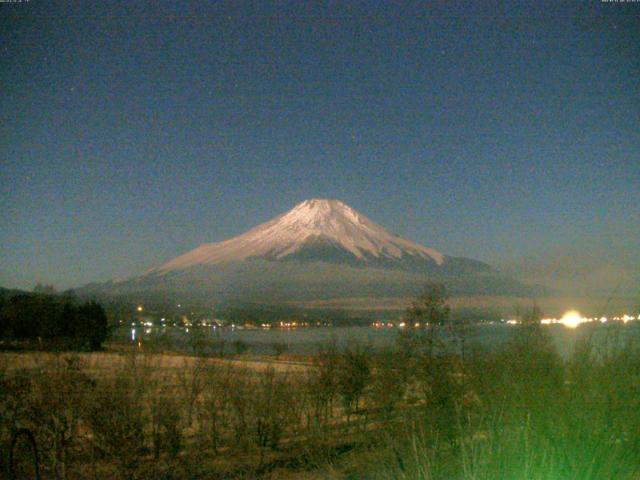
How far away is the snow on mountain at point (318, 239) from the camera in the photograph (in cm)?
10006

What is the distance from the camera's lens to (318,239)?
101750 millimetres

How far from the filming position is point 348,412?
15.3 m

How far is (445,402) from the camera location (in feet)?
29.6

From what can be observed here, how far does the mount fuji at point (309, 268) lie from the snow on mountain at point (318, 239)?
0.14m

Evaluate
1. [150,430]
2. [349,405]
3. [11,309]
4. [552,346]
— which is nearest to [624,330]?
[552,346]

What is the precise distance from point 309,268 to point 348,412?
280ft

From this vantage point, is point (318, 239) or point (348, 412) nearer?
point (348, 412)

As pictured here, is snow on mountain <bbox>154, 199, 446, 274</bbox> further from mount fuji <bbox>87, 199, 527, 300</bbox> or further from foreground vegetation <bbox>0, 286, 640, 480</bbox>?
foreground vegetation <bbox>0, 286, 640, 480</bbox>

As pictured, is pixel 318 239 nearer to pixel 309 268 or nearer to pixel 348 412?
pixel 309 268

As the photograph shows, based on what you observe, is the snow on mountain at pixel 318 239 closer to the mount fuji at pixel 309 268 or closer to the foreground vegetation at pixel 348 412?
the mount fuji at pixel 309 268

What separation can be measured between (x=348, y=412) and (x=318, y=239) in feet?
284

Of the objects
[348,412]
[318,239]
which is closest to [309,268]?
[318,239]

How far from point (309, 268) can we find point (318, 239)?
436 cm

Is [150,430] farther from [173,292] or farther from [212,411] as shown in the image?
[173,292]
